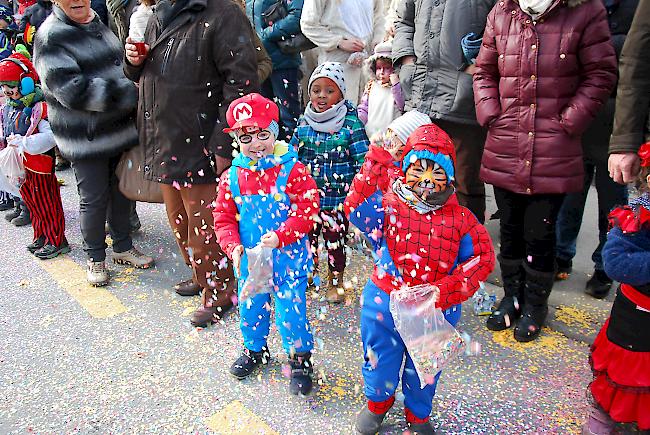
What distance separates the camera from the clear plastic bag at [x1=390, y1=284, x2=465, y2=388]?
197 centimetres

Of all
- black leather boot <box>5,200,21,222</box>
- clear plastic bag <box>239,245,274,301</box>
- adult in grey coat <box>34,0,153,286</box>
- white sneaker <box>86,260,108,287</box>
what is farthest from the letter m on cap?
black leather boot <box>5,200,21,222</box>

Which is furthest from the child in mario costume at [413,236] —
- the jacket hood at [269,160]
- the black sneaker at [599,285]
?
the black sneaker at [599,285]

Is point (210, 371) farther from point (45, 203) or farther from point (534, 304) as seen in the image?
point (45, 203)

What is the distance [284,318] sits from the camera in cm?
254

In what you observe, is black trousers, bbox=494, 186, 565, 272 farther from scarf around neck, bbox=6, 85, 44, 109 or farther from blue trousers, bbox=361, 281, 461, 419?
scarf around neck, bbox=6, 85, 44, 109

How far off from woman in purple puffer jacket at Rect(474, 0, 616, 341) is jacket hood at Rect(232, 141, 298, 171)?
1.11m

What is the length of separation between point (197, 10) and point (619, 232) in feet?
7.61

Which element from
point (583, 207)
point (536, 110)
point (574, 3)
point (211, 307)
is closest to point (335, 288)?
point (211, 307)

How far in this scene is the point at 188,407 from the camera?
2465 millimetres

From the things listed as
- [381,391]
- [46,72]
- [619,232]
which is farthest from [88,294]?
[619,232]

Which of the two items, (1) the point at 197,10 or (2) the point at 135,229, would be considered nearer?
(1) the point at 197,10

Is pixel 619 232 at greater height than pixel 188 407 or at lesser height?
greater

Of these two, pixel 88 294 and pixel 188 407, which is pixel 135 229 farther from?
pixel 188 407

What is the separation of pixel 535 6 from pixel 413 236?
1357mm
